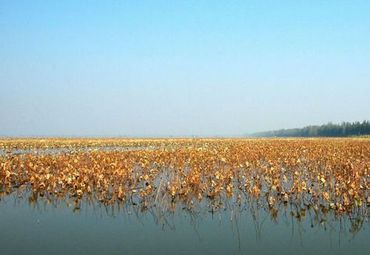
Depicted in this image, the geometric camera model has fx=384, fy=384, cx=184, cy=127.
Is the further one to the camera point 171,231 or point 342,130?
point 342,130

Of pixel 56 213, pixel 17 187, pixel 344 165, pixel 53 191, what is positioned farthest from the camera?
pixel 344 165

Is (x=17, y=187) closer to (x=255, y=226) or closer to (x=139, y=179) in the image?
(x=139, y=179)

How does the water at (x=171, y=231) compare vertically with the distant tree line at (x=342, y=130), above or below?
below

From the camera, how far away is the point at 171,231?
8.69 m

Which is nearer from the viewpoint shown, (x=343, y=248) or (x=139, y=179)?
(x=343, y=248)

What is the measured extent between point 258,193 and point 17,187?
28.5 feet

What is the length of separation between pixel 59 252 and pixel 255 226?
4.51 m

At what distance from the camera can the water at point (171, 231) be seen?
7.45m

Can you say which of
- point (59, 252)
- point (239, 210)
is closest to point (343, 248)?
point (239, 210)

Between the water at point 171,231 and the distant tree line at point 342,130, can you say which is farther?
the distant tree line at point 342,130

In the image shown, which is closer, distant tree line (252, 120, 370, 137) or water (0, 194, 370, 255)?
water (0, 194, 370, 255)

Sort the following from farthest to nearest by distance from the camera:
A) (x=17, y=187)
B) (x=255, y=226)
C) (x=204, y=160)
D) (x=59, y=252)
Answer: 1. (x=204, y=160)
2. (x=17, y=187)
3. (x=255, y=226)
4. (x=59, y=252)

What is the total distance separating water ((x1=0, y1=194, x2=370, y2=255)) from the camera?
7.45 meters

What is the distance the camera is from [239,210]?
1077cm
